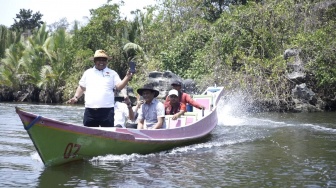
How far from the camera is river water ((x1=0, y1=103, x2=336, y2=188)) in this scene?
7.08 meters

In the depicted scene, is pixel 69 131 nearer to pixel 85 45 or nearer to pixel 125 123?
pixel 125 123

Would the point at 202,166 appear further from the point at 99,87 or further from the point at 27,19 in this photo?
the point at 27,19

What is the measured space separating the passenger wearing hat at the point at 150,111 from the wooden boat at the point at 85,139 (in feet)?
0.90

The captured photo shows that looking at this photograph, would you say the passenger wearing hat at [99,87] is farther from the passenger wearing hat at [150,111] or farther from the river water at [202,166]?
the passenger wearing hat at [150,111]

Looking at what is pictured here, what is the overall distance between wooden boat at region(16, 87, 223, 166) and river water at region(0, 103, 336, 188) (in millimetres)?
143

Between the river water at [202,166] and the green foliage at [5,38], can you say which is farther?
the green foliage at [5,38]

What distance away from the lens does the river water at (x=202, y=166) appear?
→ 279 inches

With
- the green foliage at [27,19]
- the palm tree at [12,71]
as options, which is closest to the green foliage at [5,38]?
the palm tree at [12,71]

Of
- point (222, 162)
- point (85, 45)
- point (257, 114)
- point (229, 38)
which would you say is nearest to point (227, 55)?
point (229, 38)

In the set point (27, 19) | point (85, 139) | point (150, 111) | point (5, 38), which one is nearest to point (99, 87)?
point (85, 139)

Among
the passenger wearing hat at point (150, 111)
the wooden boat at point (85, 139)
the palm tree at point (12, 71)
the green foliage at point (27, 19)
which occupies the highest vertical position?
the green foliage at point (27, 19)

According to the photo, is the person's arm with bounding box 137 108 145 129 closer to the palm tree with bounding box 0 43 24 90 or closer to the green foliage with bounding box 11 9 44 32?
the palm tree with bounding box 0 43 24 90

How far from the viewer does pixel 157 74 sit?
2386 cm

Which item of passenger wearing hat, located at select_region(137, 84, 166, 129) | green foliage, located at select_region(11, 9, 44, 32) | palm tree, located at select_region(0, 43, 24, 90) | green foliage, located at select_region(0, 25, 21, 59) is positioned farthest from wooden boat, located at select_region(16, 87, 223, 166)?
green foliage, located at select_region(11, 9, 44, 32)
